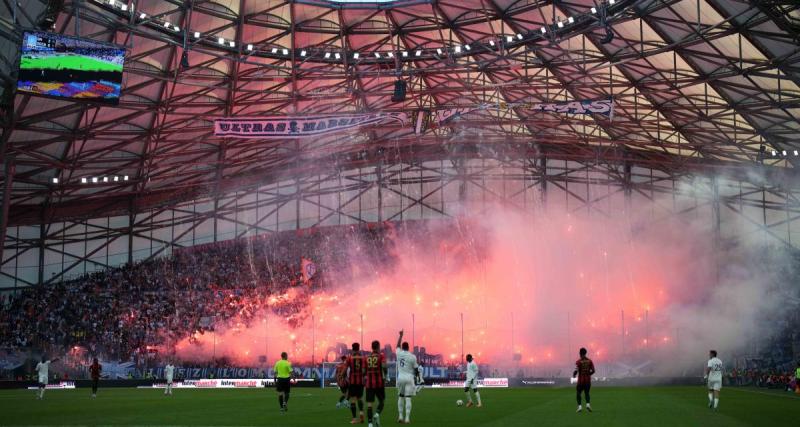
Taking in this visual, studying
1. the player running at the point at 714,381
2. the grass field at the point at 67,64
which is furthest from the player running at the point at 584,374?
the grass field at the point at 67,64

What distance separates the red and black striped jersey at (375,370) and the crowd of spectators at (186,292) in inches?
1575

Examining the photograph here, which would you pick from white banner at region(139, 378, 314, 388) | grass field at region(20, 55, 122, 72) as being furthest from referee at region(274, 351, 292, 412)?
white banner at region(139, 378, 314, 388)

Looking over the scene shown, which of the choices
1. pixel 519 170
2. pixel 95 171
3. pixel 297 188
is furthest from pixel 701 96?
pixel 95 171

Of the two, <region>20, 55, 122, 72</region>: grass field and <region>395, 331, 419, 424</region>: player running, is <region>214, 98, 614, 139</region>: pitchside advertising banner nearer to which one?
<region>20, 55, 122, 72</region>: grass field

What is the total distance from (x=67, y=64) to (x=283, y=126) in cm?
984

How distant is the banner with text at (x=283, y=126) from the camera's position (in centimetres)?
3719

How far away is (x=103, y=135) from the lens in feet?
159

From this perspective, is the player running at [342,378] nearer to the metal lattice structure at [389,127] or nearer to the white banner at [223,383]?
the metal lattice structure at [389,127]

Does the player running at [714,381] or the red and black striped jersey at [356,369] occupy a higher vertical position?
the red and black striped jersey at [356,369]

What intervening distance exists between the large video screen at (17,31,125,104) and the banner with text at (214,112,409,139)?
7.09 m

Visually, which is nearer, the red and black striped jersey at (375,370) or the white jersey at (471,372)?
the red and black striped jersey at (375,370)

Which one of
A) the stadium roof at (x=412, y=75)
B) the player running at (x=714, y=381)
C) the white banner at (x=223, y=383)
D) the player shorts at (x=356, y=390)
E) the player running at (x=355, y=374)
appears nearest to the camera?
the player running at (x=355, y=374)

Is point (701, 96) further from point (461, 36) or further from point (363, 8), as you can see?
point (363, 8)

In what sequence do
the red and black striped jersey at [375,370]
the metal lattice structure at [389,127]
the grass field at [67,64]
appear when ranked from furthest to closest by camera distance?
1. the metal lattice structure at [389,127]
2. the grass field at [67,64]
3. the red and black striped jersey at [375,370]
